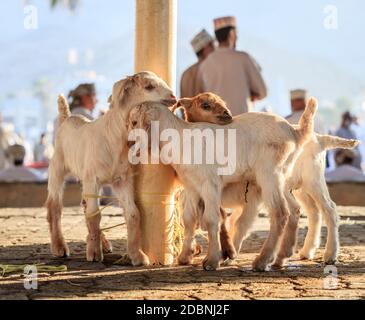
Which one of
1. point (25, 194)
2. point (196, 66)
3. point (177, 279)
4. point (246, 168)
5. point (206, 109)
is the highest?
point (196, 66)

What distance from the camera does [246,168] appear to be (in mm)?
6980

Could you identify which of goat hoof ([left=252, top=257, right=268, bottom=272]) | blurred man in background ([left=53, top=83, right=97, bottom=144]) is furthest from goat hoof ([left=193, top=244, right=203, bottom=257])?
blurred man in background ([left=53, top=83, right=97, bottom=144])

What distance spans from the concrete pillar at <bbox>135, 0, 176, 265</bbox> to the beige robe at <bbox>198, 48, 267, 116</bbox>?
295 cm

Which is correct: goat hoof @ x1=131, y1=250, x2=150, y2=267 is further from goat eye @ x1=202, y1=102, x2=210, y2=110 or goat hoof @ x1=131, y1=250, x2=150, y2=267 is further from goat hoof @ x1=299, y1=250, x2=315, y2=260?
goat hoof @ x1=299, y1=250, x2=315, y2=260

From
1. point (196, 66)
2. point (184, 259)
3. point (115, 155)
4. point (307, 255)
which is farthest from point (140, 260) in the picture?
point (196, 66)

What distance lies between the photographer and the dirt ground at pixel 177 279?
5590 mm

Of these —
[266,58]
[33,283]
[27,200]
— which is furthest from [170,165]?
[266,58]

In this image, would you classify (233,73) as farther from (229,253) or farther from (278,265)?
(278,265)

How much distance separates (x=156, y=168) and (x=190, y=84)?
3.99 metres

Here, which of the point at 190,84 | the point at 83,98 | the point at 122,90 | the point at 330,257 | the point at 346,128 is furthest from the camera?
the point at 346,128

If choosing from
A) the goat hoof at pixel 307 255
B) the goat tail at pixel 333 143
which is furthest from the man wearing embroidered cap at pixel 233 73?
the goat hoof at pixel 307 255

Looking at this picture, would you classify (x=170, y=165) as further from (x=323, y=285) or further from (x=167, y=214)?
(x=323, y=285)

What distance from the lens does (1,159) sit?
65.8ft

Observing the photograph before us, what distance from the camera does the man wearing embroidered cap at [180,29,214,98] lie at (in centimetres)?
1106
